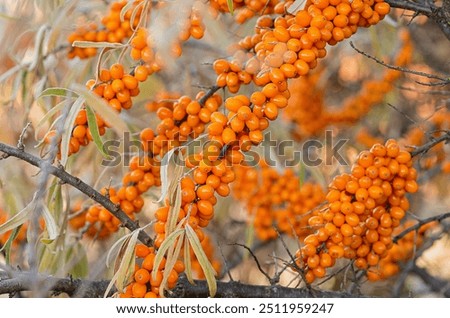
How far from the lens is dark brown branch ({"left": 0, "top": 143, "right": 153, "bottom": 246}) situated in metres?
0.87

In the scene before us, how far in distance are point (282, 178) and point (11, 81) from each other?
673 mm

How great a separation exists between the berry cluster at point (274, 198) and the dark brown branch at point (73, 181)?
1.58ft

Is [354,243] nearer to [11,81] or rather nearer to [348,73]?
[11,81]

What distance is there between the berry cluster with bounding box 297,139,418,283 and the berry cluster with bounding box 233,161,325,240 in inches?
12.3

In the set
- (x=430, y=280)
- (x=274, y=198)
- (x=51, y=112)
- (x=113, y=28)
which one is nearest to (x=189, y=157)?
(x=51, y=112)

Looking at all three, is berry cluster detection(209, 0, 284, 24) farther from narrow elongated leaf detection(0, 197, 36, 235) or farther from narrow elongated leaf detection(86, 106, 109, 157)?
narrow elongated leaf detection(0, 197, 36, 235)

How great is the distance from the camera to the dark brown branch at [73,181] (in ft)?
2.86

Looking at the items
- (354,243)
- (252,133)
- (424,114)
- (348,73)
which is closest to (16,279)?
(252,133)

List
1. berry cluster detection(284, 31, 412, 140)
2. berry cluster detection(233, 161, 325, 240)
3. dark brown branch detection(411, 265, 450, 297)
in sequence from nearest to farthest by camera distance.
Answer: berry cluster detection(233, 161, 325, 240), dark brown branch detection(411, 265, 450, 297), berry cluster detection(284, 31, 412, 140)

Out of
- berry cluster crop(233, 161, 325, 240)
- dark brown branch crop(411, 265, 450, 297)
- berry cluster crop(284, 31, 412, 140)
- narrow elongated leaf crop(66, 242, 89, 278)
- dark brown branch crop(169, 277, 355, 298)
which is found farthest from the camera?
berry cluster crop(284, 31, 412, 140)

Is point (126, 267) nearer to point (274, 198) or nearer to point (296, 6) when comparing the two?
point (296, 6)

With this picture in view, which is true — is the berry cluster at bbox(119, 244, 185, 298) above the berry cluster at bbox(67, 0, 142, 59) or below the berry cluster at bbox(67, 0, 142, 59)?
below

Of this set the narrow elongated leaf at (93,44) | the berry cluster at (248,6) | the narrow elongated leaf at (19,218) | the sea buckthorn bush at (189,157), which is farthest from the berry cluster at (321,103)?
the narrow elongated leaf at (19,218)

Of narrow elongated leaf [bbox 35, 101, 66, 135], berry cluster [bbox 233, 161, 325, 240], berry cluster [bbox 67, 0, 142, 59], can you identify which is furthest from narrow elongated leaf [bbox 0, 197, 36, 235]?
berry cluster [bbox 233, 161, 325, 240]
